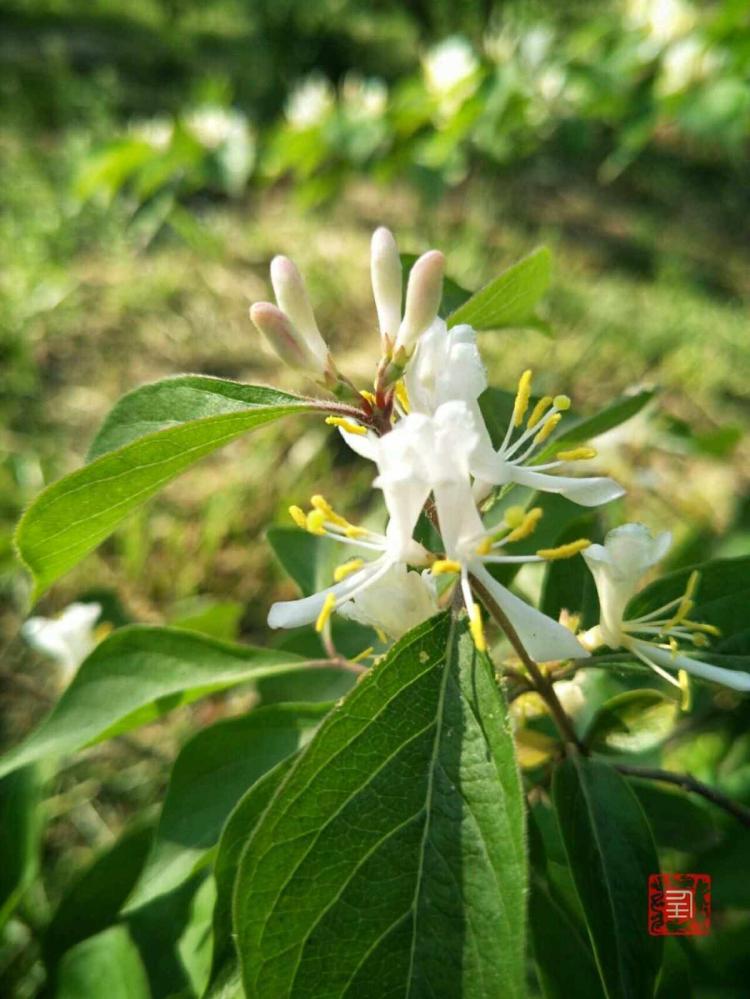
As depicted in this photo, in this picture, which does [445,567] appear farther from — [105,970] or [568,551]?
[105,970]

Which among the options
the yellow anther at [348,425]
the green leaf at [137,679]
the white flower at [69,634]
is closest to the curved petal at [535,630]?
the yellow anther at [348,425]

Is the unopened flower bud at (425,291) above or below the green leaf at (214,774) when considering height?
above

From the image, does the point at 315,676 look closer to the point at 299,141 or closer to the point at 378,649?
the point at 378,649

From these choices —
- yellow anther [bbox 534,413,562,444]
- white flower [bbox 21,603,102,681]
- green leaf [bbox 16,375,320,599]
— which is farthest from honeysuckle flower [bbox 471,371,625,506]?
white flower [bbox 21,603,102,681]

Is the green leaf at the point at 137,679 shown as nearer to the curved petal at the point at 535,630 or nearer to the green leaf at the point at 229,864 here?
the green leaf at the point at 229,864

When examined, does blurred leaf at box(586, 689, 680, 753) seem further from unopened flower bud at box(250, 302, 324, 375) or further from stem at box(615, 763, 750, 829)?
unopened flower bud at box(250, 302, 324, 375)

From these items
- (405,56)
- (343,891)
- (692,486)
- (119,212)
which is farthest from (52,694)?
(405,56)

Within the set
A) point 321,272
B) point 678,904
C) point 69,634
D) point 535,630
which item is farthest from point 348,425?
point 321,272
